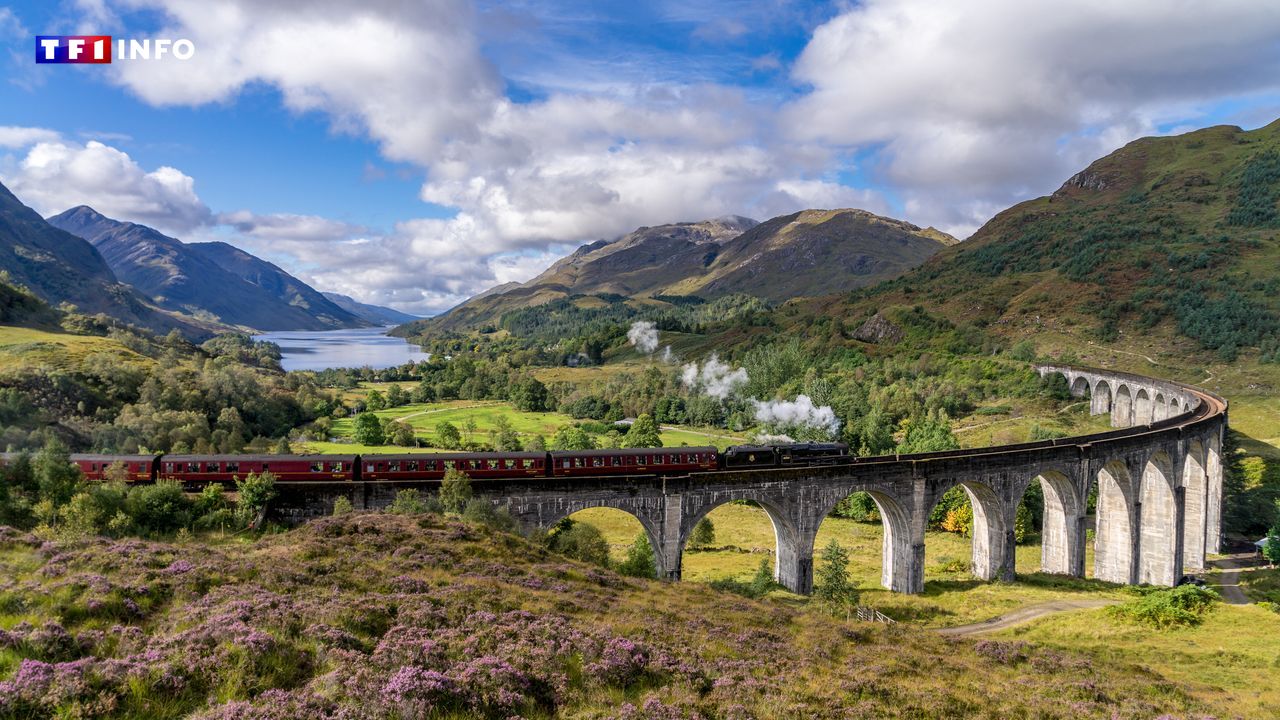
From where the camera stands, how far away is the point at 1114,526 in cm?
5134

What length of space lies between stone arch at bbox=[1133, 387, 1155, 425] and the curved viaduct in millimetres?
28191

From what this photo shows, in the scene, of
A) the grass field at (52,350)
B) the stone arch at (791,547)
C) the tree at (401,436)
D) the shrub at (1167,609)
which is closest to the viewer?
the shrub at (1167,609)

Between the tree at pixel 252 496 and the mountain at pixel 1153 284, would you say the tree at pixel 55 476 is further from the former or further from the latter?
the mountain at pixel 1153 284

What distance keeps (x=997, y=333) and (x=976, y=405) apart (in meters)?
45.5

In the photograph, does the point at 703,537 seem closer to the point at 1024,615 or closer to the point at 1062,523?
the point at 1024,615

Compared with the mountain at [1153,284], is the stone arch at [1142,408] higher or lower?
lower

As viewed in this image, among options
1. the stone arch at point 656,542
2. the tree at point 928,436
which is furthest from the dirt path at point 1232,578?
the stone arch at point 656,542

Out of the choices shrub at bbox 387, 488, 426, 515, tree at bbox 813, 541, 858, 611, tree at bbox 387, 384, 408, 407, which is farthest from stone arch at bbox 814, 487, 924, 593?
tree at bbox 387, 384, 408, 407

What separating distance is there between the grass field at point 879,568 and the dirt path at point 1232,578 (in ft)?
27.4

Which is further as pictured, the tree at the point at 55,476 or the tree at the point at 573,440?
the tree at the point at 573,440

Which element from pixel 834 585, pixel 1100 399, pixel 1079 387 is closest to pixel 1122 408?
pixel 1100 399

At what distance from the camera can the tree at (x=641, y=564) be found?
36091mm

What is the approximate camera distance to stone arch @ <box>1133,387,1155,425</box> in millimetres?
87988

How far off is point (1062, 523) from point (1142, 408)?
5863 centimetres
